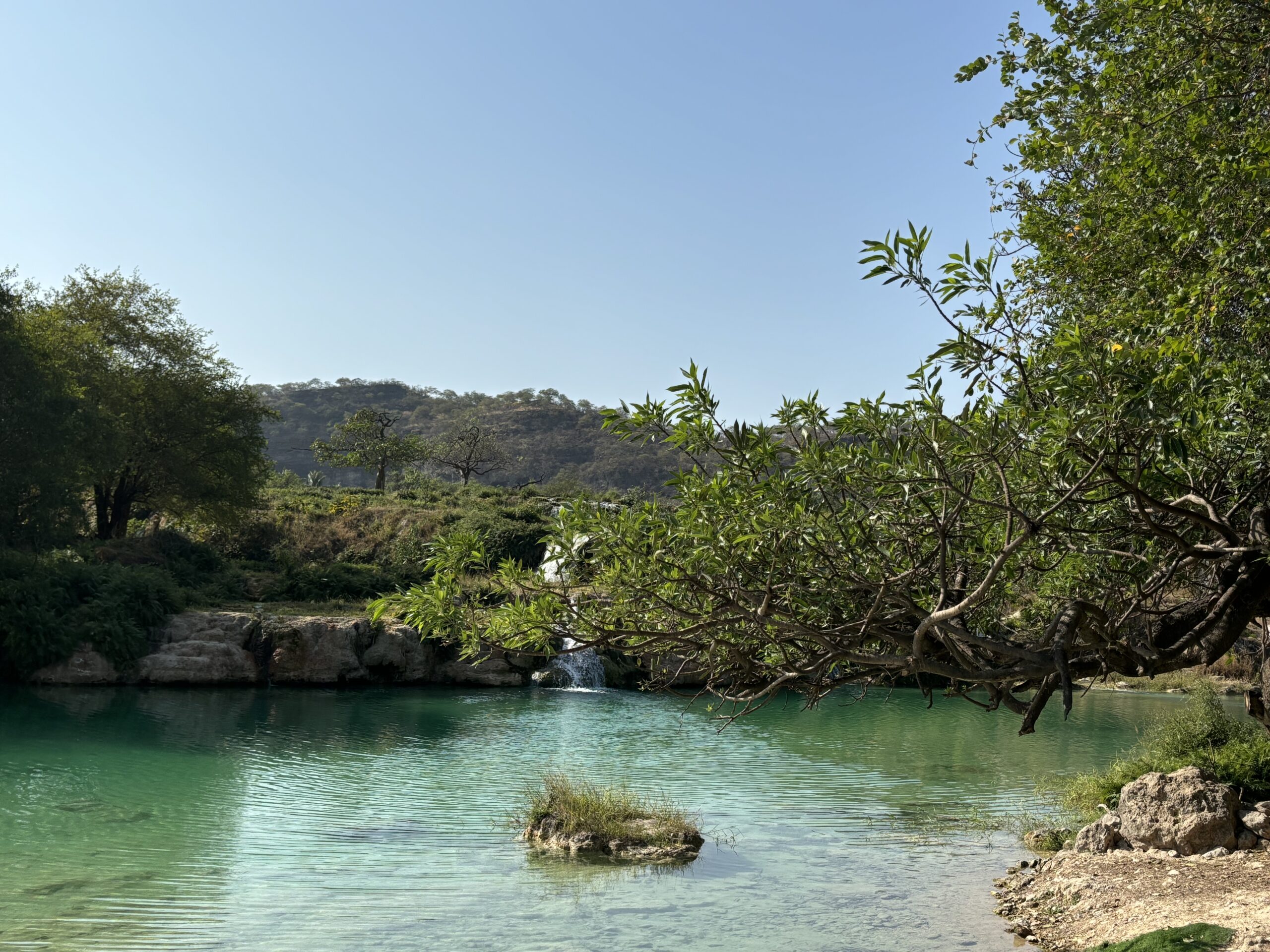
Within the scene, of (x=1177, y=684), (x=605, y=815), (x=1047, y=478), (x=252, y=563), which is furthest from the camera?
(x=252, y=563)

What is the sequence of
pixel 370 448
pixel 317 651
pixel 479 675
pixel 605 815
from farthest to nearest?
pixel 370 448 → pixel 479 675 → pixel 317 651 → pixel 605 815


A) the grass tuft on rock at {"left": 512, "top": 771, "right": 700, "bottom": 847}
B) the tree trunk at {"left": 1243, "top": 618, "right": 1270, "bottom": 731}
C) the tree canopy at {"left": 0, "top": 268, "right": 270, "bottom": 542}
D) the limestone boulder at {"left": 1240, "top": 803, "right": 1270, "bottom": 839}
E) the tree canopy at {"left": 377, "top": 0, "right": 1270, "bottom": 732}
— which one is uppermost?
the tree canopy at {"left": 0, "top": 268, "right": 270, "bottom": 542}

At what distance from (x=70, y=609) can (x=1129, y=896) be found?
22.8 m

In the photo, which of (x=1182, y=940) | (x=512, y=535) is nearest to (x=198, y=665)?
(x=512, y=535)

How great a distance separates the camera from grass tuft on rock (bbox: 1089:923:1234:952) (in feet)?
19.2

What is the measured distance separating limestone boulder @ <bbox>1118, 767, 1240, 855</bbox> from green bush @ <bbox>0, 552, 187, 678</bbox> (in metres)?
21.2

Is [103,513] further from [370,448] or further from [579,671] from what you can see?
[370,448]

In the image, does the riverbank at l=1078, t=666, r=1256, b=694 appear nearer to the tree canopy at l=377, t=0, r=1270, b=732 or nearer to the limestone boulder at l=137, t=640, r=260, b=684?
the limestone boulder at l=137, t=640, r=260, b=684

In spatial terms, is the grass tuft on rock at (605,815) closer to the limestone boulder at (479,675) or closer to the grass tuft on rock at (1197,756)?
the grass tuft on rock at (1197,756)

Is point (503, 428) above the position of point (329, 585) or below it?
above

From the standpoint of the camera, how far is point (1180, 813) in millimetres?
9203

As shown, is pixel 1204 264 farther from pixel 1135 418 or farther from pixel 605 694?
pixel 605 694

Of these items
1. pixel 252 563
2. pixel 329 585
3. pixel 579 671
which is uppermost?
pixel 252 563

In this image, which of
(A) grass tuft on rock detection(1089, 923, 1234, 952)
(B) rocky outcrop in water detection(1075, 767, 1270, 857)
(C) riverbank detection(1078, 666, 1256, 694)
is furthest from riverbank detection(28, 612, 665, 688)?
(A) grass tuft on rock detection(1089, 923, 1234, 952)
